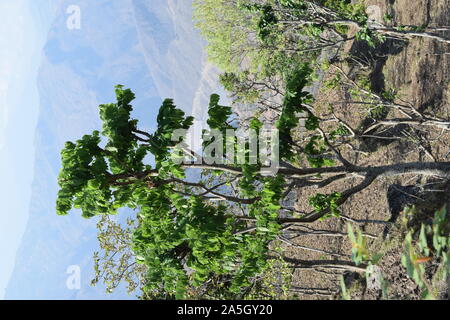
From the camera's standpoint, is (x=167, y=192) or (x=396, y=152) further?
(x=396, y=152)

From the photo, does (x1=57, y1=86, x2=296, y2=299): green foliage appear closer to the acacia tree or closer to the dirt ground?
the acacia tree

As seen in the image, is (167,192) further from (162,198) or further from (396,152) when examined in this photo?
(396,152)

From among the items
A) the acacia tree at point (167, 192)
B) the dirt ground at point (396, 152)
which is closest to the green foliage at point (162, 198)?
the acacia tree at point (167, 192)

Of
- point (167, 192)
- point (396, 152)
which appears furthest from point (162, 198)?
point (396, 152)

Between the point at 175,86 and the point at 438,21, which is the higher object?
the point at 175,86

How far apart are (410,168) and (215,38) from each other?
57.0 feet

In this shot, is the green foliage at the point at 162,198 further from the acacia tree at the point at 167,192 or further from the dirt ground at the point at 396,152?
the dirt ground at the point at 396,152

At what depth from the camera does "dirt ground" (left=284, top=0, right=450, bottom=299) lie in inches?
424

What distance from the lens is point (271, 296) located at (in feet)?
38.1

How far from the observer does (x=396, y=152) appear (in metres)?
14.2

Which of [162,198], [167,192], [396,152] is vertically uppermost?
[396,152]

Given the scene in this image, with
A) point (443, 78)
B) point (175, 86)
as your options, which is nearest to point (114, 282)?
point (443, 78)

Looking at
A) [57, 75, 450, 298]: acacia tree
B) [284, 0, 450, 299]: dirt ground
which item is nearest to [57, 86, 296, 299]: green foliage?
[57, 75, 450, 298]: acacia tree
